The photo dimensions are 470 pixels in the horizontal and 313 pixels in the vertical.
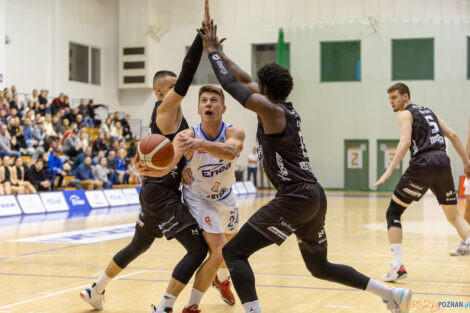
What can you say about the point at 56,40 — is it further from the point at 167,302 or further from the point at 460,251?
the point at 167,302

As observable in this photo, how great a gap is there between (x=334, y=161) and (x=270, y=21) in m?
6.84

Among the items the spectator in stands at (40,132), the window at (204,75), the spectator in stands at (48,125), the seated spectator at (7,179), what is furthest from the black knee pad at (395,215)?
the window at (204,75)

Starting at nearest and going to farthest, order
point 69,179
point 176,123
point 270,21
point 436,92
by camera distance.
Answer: point 176,123
point 69,179
point 436,92
point 270,21

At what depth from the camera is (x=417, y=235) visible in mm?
11594

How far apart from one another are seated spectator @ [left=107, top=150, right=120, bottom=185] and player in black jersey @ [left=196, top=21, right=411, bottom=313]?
1661cm

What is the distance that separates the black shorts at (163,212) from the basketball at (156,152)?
52 centimetres

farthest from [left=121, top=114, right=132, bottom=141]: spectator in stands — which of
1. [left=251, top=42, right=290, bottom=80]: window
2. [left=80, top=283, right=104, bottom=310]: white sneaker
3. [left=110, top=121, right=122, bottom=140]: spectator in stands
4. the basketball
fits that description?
the basketball

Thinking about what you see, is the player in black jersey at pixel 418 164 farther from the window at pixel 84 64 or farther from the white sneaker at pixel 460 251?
the window at pixel 84 64

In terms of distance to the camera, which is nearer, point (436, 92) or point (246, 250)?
point (246, 250)

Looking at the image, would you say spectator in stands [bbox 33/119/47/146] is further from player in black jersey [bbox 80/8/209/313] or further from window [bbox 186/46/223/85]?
player in black jersey [bbox 80/8/209/313]

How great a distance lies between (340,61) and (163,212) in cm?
2370

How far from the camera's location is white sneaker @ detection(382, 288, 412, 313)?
4.89 metres

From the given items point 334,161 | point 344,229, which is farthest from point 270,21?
point 344,229

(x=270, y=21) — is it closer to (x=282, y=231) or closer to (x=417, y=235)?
(x=417, y=235)
